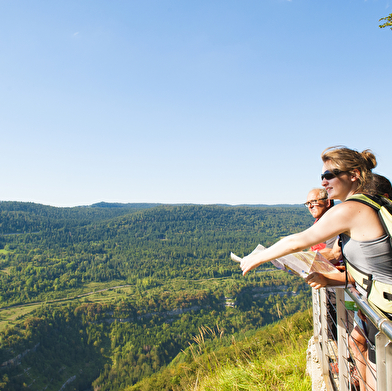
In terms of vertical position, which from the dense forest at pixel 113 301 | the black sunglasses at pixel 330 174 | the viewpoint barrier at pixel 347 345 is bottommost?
the dense forest at pixel 113 301

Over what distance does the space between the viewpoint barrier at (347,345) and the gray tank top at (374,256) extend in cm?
15

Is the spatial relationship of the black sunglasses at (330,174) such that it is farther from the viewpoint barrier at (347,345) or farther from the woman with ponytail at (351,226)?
the viewpoint barrier at (347,345)

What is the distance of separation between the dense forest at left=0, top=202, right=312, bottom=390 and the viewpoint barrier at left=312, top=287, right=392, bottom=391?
170cm

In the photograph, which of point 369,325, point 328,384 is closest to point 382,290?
point 369,325

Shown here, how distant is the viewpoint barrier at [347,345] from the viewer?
1.19m

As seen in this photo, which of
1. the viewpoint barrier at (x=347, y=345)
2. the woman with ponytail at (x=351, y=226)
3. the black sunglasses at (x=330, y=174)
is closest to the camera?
the viewpoint barrier at (x=347, y=345)

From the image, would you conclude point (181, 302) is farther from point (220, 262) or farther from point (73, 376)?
point (220, 262)

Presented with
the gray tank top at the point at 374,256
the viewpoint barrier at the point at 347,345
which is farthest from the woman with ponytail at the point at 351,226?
the viewpoint barrier at the point at 347,345

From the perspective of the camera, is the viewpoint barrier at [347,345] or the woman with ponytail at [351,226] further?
the woman with ponytail at [351,226]

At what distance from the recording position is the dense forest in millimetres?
67812

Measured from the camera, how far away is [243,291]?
10156 centimetres

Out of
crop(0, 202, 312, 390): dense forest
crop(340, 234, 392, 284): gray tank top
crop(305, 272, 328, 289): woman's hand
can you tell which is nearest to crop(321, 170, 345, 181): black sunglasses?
crop(340, 234, 392, 284): gray tank top

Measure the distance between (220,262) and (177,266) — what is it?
2014 cm

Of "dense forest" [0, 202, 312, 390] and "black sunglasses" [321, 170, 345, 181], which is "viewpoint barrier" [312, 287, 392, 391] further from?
"dense forest" [0, 202, 312, 390]
